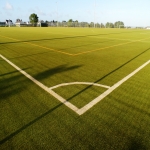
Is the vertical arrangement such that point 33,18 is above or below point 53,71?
above

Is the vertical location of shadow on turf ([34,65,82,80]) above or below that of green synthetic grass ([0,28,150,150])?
above

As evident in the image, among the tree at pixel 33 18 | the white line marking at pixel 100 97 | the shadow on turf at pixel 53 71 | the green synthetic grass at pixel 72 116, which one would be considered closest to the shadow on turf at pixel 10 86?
the green synthetic grass at pixel 72 116

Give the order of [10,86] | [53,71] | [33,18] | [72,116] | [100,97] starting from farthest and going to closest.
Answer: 1. [33,18]
2. [53,71]
3. [10,86]
4. [100,97]
5. [72,116]

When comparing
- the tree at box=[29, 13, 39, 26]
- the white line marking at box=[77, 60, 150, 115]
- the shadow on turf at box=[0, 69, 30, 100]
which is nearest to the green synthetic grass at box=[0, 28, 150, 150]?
the shadow on turf at box=[0, 69, 30, 100]

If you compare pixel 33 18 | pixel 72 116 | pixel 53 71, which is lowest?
pixel 72 116

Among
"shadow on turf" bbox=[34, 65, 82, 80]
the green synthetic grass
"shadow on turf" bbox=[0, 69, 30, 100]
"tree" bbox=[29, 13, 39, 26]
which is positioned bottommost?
the green synthetic grass

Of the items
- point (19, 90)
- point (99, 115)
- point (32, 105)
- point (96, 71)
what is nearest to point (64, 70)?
point (96, 71)

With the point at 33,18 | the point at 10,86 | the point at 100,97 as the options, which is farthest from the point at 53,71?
the point at 33,18

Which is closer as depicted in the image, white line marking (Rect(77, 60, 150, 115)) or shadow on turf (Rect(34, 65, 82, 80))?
white line marking (Rect(77, 60, 150, 115))

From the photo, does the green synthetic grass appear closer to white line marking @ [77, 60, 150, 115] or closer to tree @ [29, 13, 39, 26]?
white line marking @ [77, 60, 150, 115]

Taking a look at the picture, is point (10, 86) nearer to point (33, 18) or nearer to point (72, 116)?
point (72, 116)

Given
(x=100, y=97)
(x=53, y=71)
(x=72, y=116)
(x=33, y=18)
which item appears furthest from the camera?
(x=33, y=18)

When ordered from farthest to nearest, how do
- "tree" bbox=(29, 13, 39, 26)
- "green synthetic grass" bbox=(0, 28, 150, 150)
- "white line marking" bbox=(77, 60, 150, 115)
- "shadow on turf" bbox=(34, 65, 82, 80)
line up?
1. "tree" bbox=(29, 13, 39, 26)
2. "shadow on turf" bbox=(34, 65, 82, 80)
3. "white line marking" bbox=(77, 60, 150, 115)
4. "green synthetic grass" bbox=(0, 28, 150, 150)

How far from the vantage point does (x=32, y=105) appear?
385cm
